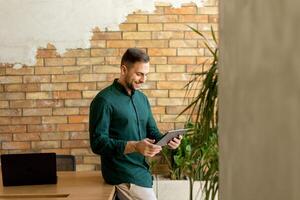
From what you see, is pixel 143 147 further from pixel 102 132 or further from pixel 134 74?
pixel 134 74

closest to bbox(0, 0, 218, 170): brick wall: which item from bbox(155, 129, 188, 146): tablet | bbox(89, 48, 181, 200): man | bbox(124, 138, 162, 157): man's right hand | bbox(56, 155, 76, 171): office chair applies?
bbox(56, 155, 76, 171): office chair

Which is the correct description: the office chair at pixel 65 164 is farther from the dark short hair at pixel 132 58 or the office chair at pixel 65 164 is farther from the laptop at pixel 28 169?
the dark short hair at pixel 132 58

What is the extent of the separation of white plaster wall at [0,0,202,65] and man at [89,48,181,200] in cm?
136

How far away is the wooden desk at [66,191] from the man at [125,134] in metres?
0.13

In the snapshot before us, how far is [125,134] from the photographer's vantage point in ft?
9.91

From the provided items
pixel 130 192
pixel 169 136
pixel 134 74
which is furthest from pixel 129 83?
pixel 130 192

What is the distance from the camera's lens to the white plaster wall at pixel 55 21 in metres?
4.37

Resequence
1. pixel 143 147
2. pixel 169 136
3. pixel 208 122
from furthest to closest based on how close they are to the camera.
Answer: pixel 169 136, pixel 143 147, pixel 208 122

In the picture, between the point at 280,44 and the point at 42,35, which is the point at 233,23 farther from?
the point at 42,35

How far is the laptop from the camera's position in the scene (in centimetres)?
281

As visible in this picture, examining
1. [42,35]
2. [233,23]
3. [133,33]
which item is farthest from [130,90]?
[233,23]

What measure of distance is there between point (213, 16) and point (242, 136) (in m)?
4.00

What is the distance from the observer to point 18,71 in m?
4.41

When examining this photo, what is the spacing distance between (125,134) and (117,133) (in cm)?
5
